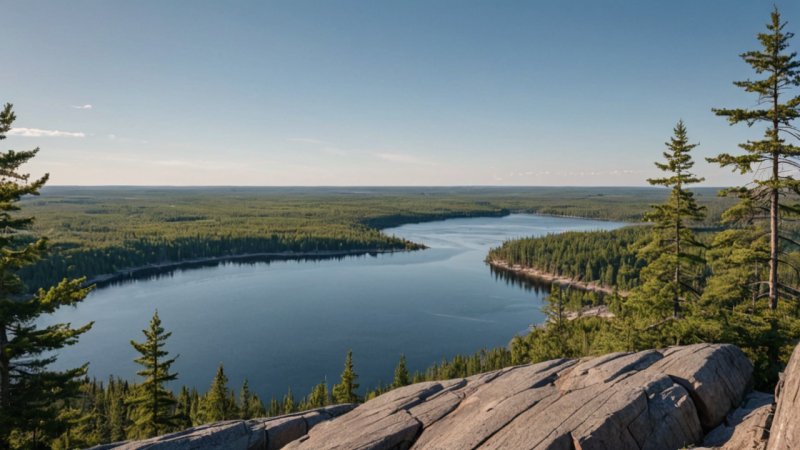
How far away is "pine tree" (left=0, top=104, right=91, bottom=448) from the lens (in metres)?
16.5

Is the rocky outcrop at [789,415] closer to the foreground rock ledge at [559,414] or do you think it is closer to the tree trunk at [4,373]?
the foreground rock ledge at [559,414]

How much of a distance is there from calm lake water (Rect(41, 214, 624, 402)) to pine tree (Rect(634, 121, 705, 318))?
46827 mm

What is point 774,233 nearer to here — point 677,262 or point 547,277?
point 677,262

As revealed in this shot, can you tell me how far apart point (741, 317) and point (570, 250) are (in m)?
135

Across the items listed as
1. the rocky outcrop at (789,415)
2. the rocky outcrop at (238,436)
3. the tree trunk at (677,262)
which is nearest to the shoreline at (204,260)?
the rocky outcrop at (238,436)

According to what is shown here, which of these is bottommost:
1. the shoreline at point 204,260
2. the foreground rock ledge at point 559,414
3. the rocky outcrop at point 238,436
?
the shoreline at point 204,260

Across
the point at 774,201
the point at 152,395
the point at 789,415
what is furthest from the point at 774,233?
the point at 152,395

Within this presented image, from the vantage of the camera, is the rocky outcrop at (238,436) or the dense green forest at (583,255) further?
the dense green forest at (583,255)

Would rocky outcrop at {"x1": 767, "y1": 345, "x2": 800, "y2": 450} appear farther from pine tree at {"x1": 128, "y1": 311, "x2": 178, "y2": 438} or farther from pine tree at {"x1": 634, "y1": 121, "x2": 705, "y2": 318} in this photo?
pine tree at {"x1": 128, "y1": 311, "x2": 178, "y2": 438}

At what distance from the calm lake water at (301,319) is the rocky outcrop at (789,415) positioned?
186 feet

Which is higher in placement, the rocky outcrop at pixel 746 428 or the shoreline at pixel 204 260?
the rocky outcrop at pixel 746 428

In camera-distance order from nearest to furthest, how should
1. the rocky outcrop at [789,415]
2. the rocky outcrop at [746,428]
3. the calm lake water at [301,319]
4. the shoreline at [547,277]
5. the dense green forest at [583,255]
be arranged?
the rocky outcrop at [789,415], the rocky outcrop at [746,428], the calm lake water at [301,319], the shoreline at [547,277], the dense green forest at [583,255]

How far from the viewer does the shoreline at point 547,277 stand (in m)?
128

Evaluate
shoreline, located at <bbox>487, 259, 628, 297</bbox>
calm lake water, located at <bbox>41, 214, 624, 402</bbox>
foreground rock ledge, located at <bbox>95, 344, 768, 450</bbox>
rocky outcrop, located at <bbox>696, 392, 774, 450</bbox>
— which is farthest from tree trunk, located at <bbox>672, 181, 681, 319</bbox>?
shoreline, located at <bbox>487, 259, 628, 297</bbox>
